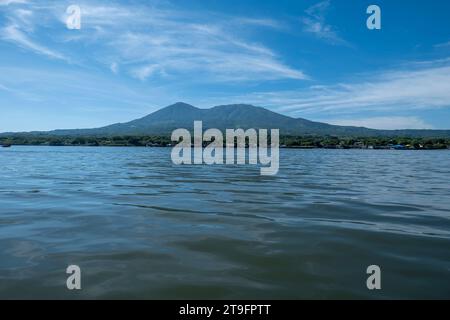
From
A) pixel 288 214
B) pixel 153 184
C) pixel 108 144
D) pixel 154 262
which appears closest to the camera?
pixel 154 262

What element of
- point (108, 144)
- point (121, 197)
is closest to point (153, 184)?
point (121, 197)

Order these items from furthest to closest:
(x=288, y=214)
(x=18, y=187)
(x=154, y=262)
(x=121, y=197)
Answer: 1. (x=18, y=187)
2. (x=121, y=197)
3. (x=288, y=214)
4. (x=154, y=262)

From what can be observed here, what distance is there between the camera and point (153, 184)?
808 inches

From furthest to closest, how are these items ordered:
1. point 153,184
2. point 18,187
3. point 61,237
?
point 153,184 → point 18,187 → point 61,237

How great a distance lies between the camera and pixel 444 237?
30.7 ft

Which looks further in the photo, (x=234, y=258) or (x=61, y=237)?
(x=61, y=237)

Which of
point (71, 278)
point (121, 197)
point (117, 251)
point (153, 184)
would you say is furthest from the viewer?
point (153, 184)

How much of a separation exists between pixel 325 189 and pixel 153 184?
8591 mm

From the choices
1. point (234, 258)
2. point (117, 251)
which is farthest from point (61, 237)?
point (234, 258)
